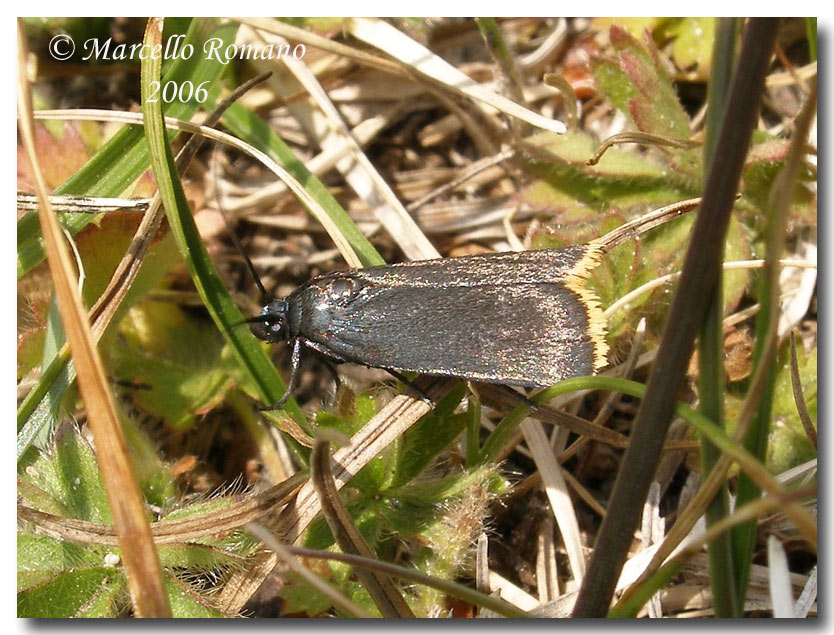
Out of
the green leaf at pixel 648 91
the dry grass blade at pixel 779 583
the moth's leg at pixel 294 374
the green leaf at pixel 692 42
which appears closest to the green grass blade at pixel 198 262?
the moth's leg at pixel 294 374

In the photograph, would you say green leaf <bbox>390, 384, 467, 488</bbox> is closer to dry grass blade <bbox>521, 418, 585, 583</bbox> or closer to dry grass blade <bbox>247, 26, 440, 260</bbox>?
dry grass blade <bbox>521, 418, 585, 583</bbox>

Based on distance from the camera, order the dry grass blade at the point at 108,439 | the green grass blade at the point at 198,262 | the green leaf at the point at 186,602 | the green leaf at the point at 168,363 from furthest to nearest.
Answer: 1. the green leaf at the point at 168,363
2. the green grass blade at the point at 198,262
3. the green leaf at the point at 186,602
4. the dry grass blade at the point at 108,439

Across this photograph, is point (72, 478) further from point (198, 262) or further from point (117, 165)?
point (117, 165)

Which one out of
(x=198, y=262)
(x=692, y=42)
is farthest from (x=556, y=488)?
(x=692, y=42)

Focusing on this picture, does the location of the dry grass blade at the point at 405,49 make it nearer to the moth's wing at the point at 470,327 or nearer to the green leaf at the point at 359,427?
the moth's wing at the point at 470,327

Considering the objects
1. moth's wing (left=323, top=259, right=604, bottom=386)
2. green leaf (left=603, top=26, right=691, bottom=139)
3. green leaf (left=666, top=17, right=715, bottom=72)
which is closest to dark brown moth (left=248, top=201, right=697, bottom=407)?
moth's wing (left=323, top=259, right=604, bottom=386)

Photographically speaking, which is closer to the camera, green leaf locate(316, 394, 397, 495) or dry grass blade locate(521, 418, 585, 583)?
green leaf locate(316, 394, 397, 495)

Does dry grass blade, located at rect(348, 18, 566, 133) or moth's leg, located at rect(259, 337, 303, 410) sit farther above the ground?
dry grass blade, located at rect(348, 18, 566, 133)
